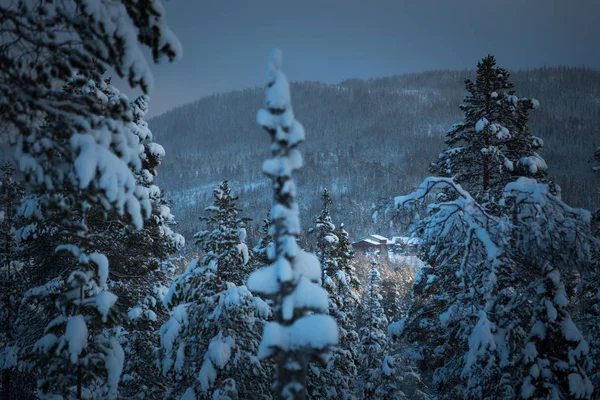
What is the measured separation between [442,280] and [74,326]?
9.69 meters

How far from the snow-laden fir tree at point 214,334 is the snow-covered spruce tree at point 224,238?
3cm

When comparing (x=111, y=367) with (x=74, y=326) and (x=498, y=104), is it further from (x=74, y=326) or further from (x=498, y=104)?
(x=498, y=104)

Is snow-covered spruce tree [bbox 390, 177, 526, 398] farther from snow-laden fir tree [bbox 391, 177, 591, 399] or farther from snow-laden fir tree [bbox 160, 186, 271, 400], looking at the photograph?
snow-laden fir tree [bbox 160, 186, 271, 400]

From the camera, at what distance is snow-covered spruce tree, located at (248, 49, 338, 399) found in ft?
10.7

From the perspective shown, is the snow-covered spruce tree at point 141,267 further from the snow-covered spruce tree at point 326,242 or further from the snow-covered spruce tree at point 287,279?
the snow-covered spruce tree at point 326,242

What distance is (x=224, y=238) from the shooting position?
29.3ft

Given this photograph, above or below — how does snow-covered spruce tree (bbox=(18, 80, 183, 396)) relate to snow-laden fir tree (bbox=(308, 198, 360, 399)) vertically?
above

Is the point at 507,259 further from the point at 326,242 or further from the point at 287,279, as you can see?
the point at 326,242

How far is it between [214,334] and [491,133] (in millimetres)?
9894

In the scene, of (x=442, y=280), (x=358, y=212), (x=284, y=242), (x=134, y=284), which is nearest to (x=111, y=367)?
(x=284, y=242)

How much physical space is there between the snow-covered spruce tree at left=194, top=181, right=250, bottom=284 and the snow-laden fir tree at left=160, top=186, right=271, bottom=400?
27 millimetres

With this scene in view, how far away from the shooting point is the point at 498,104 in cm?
1041

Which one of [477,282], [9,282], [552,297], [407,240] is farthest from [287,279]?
[9,282]

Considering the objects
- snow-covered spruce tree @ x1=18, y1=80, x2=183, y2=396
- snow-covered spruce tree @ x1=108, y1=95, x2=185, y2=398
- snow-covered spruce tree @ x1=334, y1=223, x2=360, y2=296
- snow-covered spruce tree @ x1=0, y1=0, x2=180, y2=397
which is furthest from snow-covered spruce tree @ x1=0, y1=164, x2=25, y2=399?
snow-covered spruce tree @ x1=334, y1=223, x2=360, y2=296
